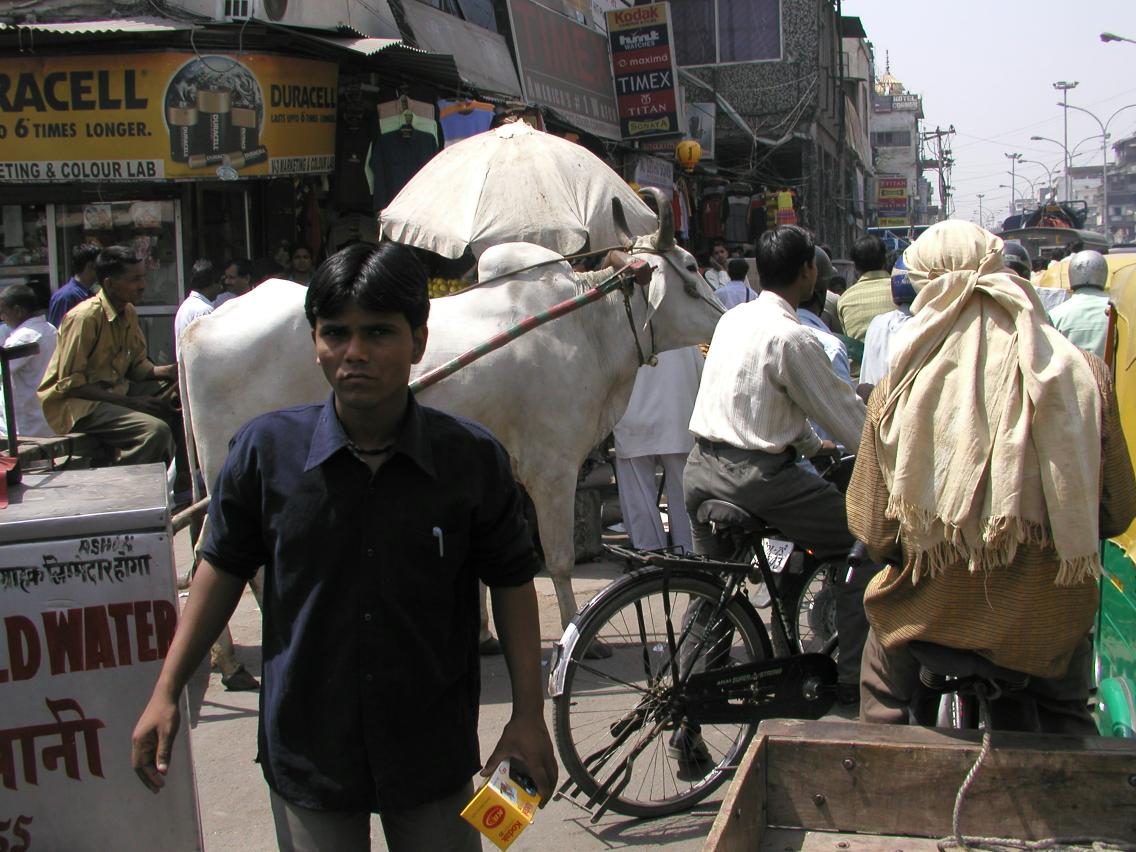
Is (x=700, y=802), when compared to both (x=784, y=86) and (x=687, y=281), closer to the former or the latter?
(x=687, y=281)

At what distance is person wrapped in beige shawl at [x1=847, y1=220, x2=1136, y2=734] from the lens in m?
2.52

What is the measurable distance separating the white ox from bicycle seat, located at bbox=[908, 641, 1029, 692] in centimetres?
252

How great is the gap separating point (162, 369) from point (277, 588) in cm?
482

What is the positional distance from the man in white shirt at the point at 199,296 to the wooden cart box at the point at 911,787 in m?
6.20

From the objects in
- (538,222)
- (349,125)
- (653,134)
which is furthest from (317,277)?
(653,134)

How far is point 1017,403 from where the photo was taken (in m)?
2.54

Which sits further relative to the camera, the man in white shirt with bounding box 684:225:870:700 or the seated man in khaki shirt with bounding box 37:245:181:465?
the seated man in khaki shirt with bounding box 37:245:181:465

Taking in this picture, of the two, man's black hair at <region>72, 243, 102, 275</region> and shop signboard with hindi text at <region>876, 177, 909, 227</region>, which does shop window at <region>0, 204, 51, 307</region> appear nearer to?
man's black hair at <region>72, 243, 102, 275</region>

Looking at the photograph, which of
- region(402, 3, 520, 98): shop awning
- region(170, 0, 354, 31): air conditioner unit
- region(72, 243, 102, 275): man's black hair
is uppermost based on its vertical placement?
region(402, 3, 520, 98): shop awning

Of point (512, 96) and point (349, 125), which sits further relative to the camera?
point (512, 96)

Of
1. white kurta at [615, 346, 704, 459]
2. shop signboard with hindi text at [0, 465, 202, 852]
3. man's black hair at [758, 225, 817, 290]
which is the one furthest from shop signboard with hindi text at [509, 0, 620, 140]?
shop signboard with hindi text at [0, 465, 202, 852]

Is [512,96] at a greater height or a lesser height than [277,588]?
greater

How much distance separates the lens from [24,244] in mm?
9625

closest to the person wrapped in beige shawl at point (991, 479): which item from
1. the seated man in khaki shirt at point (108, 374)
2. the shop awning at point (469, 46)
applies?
the seated man in khaki shirt at point (108, 374)
